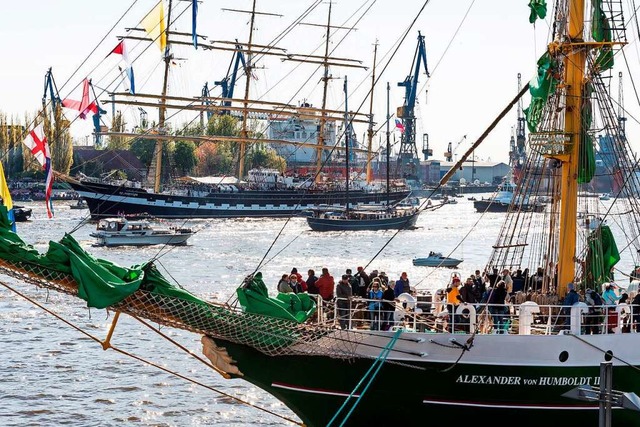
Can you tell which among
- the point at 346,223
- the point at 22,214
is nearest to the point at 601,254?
the point at 346,223

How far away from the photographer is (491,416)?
1684 centimetres

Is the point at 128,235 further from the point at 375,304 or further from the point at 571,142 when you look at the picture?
the point at 375,304

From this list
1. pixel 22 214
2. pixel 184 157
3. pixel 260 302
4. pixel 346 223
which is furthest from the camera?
pixel 184 157

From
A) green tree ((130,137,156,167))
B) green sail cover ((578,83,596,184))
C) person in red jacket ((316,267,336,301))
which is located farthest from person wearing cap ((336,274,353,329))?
green tree ((130,137,156,167))

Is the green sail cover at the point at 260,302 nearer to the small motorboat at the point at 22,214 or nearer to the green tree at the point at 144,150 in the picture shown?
the small motorboat at the point at 22,214

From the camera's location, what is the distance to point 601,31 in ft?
65.3

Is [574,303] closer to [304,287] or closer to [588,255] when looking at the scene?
[588,255]

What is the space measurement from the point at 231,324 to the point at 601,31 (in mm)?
8707

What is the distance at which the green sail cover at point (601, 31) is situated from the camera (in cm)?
1984

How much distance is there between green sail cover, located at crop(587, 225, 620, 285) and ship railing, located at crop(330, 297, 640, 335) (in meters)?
1.46

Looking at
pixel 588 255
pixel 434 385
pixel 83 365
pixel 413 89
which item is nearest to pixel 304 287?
pixel 434 385

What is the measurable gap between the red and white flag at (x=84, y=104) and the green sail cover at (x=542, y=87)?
1039 centimetres

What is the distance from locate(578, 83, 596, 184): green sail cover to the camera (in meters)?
19.3

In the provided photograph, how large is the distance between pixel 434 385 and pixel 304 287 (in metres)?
3.52
